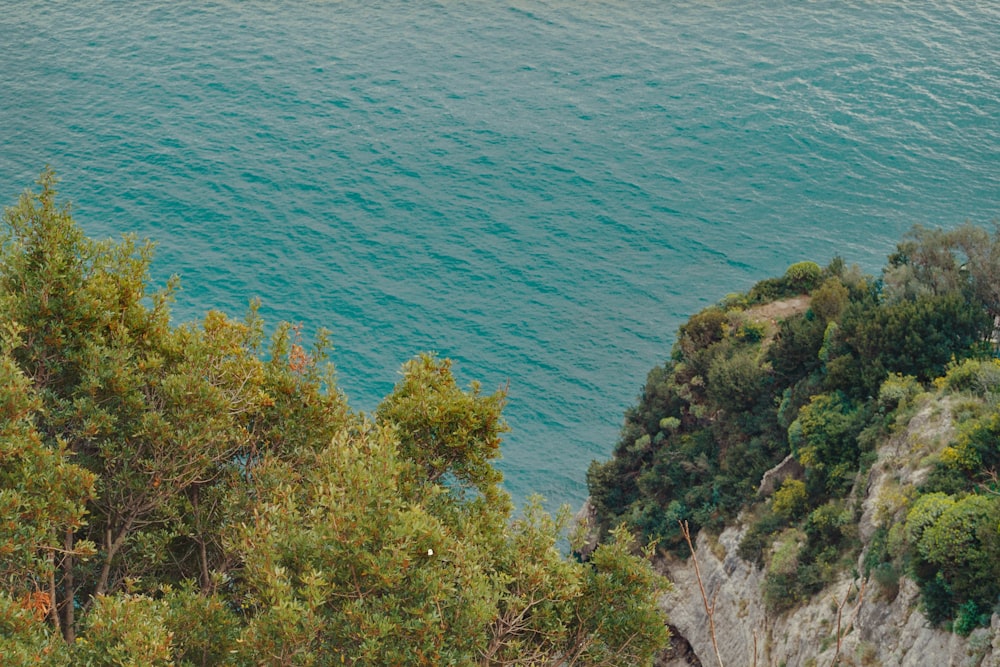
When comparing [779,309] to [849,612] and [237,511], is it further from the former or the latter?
[237,511]

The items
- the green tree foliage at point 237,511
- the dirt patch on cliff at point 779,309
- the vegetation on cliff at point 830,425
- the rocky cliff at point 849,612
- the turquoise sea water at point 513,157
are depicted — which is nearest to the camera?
the green tree foliage at point 237,511

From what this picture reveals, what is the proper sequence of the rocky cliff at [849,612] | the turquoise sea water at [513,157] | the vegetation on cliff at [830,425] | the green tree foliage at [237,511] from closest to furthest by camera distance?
the green tree foliage at [237,511] → the rocky cliff at [849,612] → the vegetation on cliff at [830,425] → the turquoise sea water at [513,157]

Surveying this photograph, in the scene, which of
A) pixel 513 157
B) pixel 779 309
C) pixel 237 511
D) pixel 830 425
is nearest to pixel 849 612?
pixel 830 425

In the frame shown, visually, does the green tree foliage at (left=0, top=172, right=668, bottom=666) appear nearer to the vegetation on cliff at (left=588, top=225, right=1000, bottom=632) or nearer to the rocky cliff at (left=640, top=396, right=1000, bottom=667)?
the rocky cliff at (left=640, top=396, right=1000, bottom=667)

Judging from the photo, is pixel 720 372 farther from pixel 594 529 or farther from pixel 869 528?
pixel 869 528

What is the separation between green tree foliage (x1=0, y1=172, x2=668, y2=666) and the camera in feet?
44.1

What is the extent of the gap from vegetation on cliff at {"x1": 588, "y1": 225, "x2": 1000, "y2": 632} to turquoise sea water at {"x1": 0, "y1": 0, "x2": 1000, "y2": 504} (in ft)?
47.0

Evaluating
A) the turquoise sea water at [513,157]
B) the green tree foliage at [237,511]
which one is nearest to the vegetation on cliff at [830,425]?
the green tree foliage at [237,511]

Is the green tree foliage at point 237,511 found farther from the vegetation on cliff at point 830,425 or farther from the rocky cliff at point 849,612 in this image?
the vegetation on cliff at point 830,425

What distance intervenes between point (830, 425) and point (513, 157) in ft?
171

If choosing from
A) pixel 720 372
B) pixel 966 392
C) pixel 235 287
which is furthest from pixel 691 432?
pixel 235 287

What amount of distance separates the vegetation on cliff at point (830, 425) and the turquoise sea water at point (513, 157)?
47.0 ft

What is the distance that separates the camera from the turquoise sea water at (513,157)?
2410 inches

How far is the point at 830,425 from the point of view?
2883cm
